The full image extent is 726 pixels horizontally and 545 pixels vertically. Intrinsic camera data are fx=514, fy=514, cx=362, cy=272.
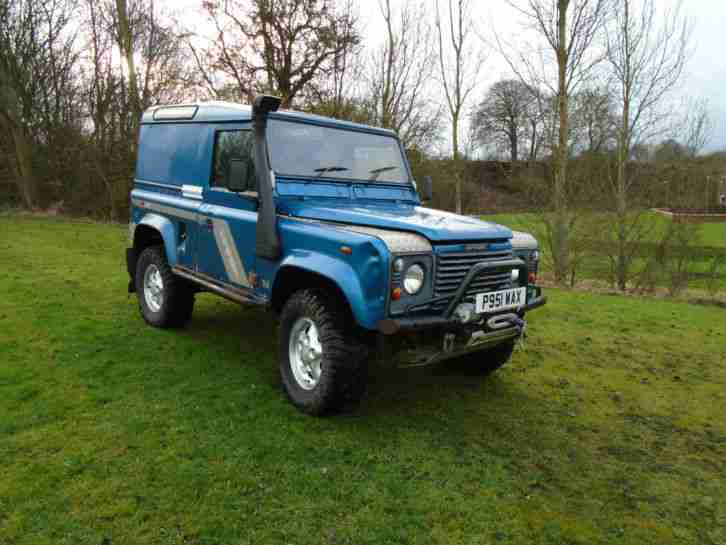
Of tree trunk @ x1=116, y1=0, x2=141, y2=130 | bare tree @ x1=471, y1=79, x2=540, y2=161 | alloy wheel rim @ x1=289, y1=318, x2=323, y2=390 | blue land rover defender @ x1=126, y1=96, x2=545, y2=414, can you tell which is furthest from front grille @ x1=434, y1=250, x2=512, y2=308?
bare tree @ x1=471, y1=79, x2=540, y2=161

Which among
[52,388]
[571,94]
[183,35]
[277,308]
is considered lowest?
[52,388]

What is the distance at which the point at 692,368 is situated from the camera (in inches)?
219

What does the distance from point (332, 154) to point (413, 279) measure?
5.93 feet

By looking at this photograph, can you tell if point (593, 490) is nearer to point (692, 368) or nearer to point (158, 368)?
point (692, 368)

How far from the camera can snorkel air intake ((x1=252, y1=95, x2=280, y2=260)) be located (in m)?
4.00

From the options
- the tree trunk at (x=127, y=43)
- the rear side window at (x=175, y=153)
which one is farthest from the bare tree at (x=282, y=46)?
the rear side window at (x=175, y=153)

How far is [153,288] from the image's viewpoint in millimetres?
5879

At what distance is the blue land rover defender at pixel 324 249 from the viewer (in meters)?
3.38

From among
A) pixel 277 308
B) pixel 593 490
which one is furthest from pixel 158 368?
pixel 593 490

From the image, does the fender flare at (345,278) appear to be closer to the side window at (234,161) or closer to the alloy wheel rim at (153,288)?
the side window at (234,161)

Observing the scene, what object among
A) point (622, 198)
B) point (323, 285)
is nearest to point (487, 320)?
point (323, 285)

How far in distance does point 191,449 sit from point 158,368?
5.02 feet

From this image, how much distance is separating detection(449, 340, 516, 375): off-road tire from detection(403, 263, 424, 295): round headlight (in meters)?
1.57

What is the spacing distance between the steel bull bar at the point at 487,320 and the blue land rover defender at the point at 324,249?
0.04 ft
